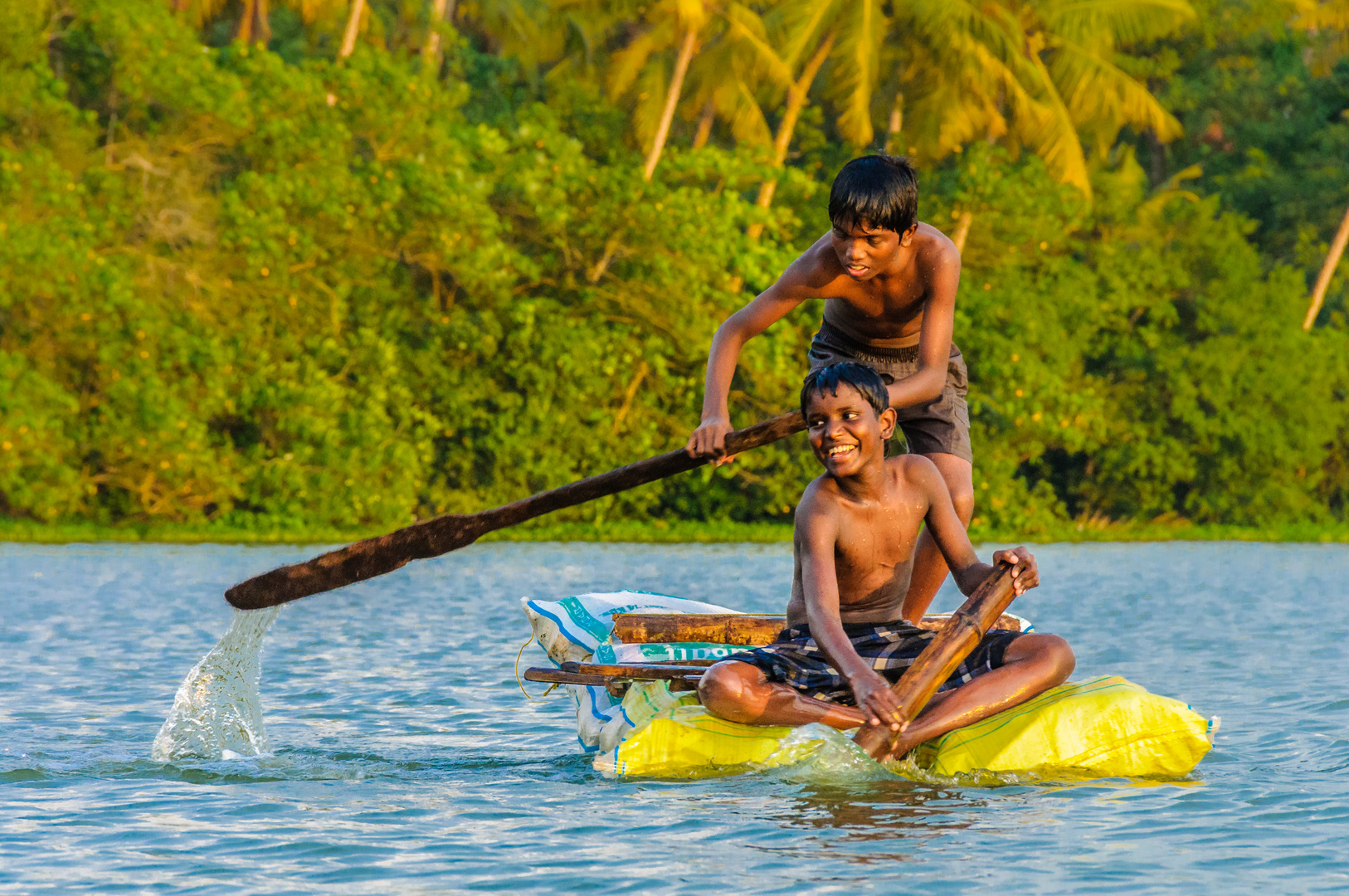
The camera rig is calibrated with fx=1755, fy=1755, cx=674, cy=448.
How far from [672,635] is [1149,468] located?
18978mm

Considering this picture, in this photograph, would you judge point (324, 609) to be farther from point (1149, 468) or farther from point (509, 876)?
point (1149, 468)

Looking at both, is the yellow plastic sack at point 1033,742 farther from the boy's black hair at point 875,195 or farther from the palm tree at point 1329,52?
the palm tree at point 1329,52

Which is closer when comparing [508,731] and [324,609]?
[508,731]

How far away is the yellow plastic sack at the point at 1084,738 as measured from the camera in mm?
4867

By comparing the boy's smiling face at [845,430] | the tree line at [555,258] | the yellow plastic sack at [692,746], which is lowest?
the yellow plastic sack at [692,746]

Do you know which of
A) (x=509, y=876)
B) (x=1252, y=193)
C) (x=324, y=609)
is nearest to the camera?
(x=509, y=876)

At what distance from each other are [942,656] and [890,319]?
124 cm

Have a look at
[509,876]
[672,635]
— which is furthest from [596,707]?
[509,876]

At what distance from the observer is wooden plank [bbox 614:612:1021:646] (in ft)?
20.0

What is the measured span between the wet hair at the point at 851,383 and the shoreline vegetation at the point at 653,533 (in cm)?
1210

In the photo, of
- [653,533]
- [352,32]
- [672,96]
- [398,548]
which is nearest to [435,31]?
[352,32]

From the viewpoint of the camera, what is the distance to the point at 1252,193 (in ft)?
84.4

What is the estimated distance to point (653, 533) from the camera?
791 inches

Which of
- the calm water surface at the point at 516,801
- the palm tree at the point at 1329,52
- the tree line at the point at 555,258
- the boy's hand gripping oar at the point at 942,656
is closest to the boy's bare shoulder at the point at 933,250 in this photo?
the boy's hand gripping oar at the point at 942,656
